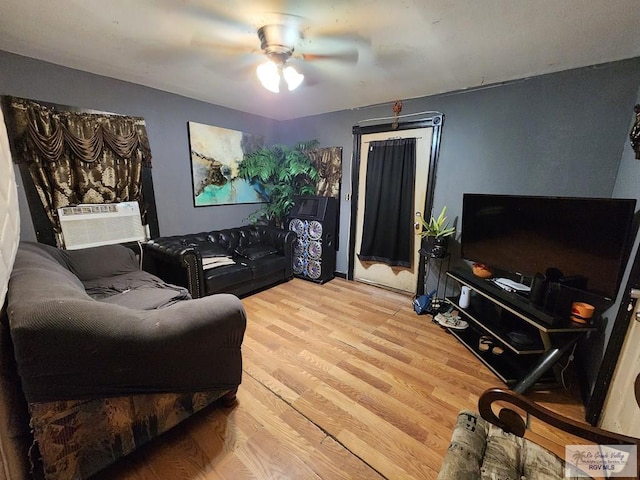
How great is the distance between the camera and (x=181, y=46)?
1846 millimetres

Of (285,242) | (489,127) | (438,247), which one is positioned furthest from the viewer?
(285,242)

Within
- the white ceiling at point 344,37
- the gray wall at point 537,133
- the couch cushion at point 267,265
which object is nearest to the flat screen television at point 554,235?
the gray wall at point 537,133

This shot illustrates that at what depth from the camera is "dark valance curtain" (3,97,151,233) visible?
2082 mm

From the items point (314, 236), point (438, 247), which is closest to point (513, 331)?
point (438, 247)

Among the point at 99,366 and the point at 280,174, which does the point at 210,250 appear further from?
the point at 99,366

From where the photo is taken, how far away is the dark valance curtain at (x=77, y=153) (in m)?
2.08

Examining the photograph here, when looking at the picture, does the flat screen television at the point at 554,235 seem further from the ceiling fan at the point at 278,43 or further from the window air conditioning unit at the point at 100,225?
the window air conditioning unit at the point at 100,225

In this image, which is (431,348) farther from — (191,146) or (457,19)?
(191,146)

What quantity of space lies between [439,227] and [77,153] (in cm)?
363

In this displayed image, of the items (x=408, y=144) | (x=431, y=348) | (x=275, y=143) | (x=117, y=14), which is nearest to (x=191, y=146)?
(x=275, y=143)

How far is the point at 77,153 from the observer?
2.29 meters

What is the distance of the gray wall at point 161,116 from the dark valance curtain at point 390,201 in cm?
191

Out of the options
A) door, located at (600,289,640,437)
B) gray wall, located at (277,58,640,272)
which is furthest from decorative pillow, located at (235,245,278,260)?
door, located at (600,289,640,437)

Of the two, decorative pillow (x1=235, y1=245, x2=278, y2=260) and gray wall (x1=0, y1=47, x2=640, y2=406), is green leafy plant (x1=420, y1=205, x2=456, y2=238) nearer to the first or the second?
gray wall (x1=0, y1=47, x2=640, y2=406)
